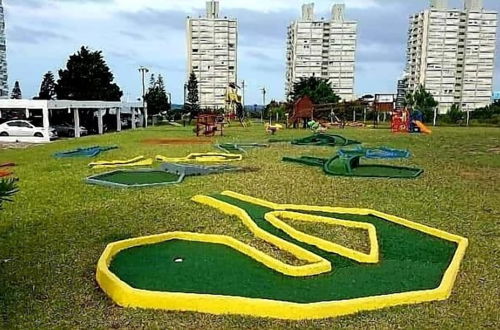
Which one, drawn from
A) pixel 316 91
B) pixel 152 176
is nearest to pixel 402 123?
pixel 316 91

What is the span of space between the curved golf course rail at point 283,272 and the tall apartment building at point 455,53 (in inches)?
2702

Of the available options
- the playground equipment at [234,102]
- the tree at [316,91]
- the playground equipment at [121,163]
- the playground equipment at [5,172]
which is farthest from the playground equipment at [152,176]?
the tree at [316,91]

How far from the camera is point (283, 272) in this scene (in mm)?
4867

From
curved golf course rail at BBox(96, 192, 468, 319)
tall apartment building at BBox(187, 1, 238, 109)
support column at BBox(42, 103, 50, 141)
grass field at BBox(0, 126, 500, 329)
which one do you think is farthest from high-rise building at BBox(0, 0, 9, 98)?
curved golf course rail at BBox(96, 192, 468, 319)

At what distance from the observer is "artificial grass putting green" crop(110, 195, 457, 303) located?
4.42 metres

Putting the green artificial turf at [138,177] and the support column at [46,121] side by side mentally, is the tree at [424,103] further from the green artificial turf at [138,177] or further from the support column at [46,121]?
the green artificial turf at [138,177]

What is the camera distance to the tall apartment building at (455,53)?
70062 millimetres

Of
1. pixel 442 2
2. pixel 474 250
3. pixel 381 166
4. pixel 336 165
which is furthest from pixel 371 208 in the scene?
pixel 442 2

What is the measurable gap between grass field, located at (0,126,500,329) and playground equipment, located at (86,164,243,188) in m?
0.40

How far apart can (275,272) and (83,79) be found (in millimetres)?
34961

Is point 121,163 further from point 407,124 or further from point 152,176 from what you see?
point 407,124

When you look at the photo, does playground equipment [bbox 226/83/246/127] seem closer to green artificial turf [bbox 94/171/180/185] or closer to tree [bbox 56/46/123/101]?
tree [bbox 56/46/123/101]

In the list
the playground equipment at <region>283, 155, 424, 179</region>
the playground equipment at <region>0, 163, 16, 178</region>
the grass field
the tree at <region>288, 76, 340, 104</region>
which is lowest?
the playground equipment at <region>0, 163, 16, 178</region>

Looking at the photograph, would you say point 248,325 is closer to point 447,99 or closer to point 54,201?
point 54,201
